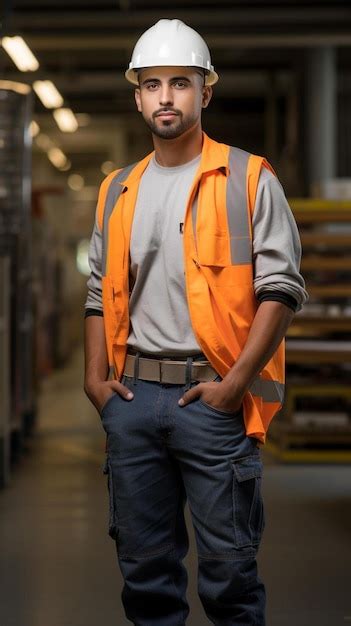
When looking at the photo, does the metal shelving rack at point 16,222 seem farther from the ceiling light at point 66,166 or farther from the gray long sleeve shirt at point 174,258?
the ceiling light at point 66,166

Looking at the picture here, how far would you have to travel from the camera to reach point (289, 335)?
887 cm

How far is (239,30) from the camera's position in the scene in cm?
934

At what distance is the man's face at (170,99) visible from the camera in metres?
3.09

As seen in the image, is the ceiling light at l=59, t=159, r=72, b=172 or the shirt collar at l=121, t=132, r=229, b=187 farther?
the ceiling light at l=59, t=159, r=72, b=172

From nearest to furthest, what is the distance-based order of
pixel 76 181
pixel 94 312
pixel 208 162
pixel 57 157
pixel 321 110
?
1. pixel 208 162
2. pixel 94 312
3. pixel 321 110
4. pixel 57 157
5. pixel 76 181

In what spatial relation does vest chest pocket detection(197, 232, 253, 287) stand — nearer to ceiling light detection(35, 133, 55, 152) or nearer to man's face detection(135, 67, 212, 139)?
man's face detection(135, 67, 212, 139)

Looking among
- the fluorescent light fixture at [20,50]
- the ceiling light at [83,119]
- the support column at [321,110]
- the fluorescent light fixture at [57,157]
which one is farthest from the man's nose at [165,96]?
the fluorescent light fixture at [57,157]

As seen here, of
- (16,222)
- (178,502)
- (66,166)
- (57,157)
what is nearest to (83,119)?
(57,157)

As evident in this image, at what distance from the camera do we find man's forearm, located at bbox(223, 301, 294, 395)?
9.85 ft

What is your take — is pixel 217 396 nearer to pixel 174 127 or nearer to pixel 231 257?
pixel 231 257

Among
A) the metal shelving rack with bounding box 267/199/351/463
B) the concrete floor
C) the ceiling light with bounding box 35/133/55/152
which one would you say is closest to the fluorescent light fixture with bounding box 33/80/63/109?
the ceiling light with bounding box 35/133/55/152

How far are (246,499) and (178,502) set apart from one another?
252 mm

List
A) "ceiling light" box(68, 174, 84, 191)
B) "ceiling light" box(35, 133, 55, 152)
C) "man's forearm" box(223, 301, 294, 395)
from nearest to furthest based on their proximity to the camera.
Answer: "man's forearm" box(223, 301, 294, 395)
"ceiling light" box(35, 133, 55, 152)
"ceiling light" box(68, 174, 84, 191)

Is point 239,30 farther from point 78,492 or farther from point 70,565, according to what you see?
point 70,565
